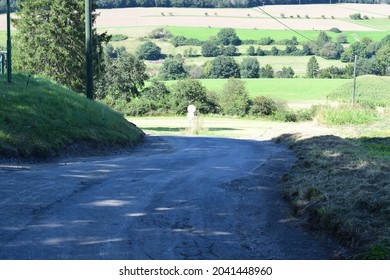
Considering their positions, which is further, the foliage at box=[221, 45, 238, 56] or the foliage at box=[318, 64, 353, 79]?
the foliage at box=[221, 45, 238, 56]

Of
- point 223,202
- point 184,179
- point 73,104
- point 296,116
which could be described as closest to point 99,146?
point 73,104

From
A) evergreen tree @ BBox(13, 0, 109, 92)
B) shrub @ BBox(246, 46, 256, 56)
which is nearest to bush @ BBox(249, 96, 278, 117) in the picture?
shrub @ BBox(246, 46, 256, 56)

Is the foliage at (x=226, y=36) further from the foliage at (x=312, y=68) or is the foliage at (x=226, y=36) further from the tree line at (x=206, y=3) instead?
the foliage at (x=312, y=68)

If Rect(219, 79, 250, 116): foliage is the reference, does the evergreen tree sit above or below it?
above

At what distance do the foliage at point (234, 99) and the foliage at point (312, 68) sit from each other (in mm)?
22907

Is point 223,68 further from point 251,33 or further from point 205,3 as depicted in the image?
point 205,3

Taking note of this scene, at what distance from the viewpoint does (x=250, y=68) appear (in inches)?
3784

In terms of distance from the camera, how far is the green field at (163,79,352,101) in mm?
80812

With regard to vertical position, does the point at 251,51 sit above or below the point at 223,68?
above

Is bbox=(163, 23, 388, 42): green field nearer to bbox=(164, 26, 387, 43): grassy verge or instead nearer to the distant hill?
bbox=(164, 26, 387, 43): grassy verge

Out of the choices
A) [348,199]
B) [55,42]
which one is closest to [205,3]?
[55,42]

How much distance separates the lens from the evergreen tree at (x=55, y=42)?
41750 millimetres

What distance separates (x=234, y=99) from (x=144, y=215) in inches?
2537

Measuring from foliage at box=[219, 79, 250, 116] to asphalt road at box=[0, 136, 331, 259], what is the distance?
190 ft
